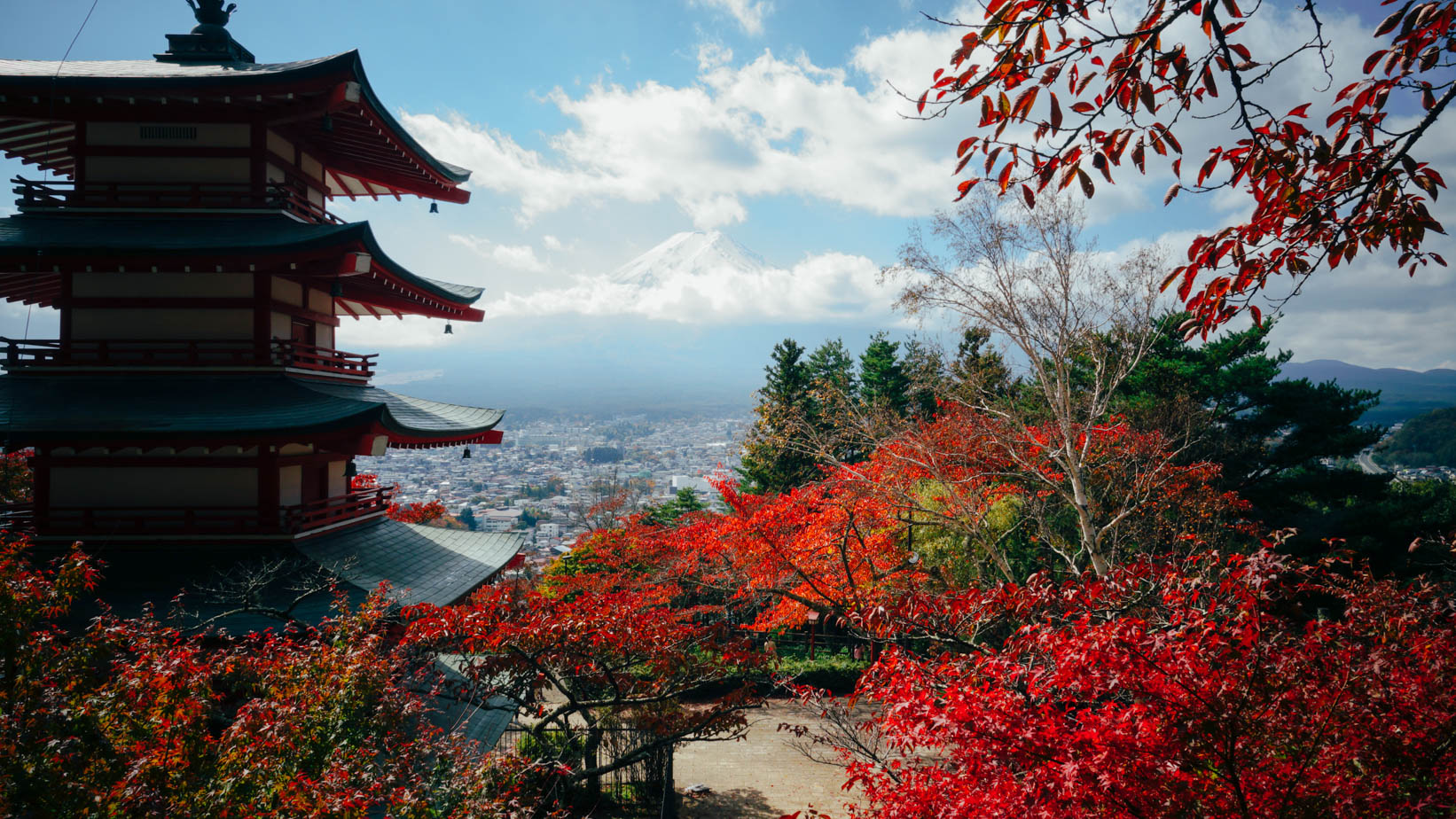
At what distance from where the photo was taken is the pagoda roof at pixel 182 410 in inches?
263

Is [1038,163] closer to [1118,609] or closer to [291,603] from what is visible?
[1118,609]

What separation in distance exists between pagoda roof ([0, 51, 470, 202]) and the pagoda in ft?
0.09

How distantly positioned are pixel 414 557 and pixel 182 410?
3.19 m

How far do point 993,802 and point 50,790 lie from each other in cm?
469

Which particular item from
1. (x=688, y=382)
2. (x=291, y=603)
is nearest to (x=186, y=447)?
(x=291, y=603)

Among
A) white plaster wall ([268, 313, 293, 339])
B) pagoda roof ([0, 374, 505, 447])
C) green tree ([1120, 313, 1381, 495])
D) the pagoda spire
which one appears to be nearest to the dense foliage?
pagoda roof ([0, 374, 505, 447])

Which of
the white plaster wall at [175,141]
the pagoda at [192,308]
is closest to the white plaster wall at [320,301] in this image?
the pagoda at [192,308]

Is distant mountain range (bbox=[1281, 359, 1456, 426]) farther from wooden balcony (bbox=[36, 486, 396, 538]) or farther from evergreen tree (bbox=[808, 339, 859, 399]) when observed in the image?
wooden balcony (bbox=[36, 486, 396, 538])

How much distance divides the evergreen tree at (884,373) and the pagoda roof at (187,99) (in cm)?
1905

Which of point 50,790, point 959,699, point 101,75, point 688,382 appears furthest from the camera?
point 688,382

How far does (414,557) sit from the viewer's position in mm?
8984

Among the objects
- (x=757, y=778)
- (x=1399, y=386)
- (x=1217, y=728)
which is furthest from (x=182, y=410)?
(x=1399, y=386)

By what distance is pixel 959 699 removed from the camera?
11.6ft

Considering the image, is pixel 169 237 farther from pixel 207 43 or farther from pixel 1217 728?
pixel 1217 728
